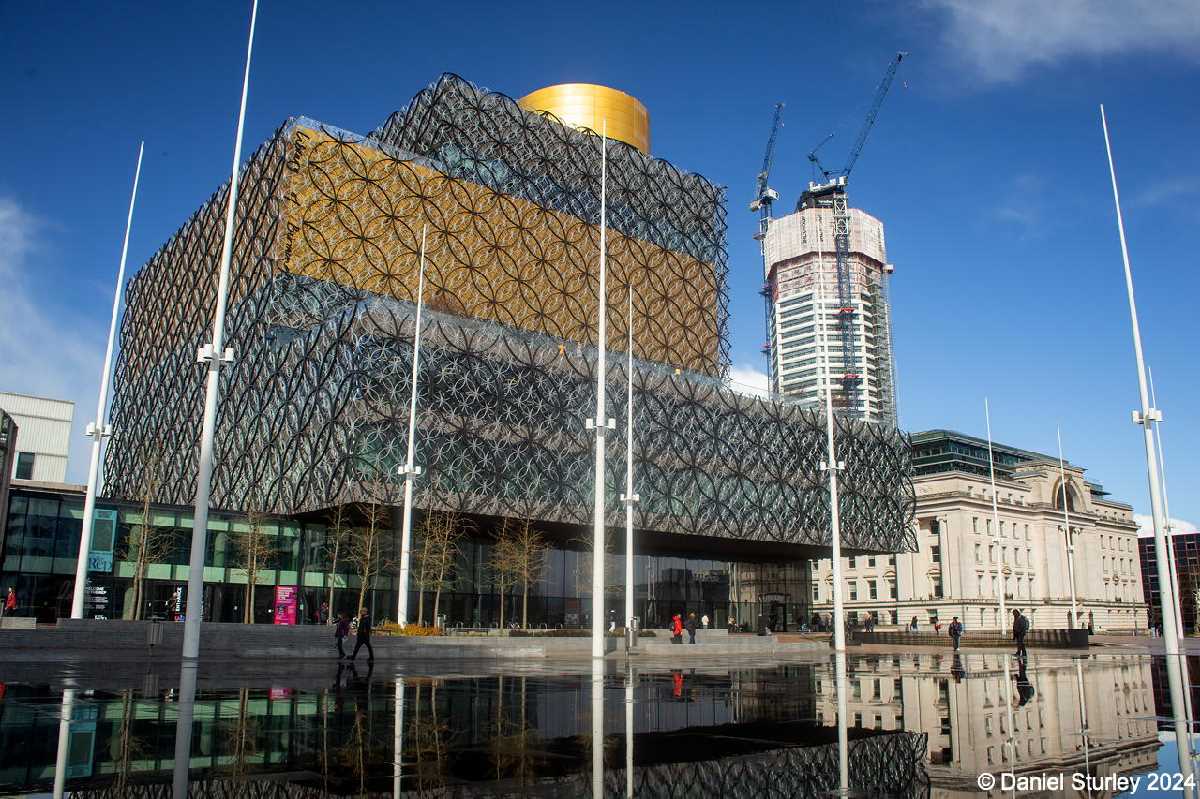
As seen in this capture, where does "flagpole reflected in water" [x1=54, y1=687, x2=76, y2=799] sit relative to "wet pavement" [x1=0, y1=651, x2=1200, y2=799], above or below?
above

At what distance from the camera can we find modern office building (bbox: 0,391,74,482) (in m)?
90.3

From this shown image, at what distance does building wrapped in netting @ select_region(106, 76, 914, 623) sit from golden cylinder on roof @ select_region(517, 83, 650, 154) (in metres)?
5.42

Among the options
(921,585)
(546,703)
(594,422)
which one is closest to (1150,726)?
(546,703)

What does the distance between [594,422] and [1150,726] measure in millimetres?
22684

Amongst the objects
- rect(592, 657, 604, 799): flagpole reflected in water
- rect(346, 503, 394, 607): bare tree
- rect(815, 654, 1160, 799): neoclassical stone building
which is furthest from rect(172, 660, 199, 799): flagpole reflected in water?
rect(346, 503, 394, 607): bare tree

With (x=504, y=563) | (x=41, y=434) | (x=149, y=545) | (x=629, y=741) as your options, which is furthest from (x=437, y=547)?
(x=41, y=434)

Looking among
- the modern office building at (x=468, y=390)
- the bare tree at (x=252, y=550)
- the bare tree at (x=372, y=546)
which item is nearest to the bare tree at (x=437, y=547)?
the modern office building at (x=468, y=390)

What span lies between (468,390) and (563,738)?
48.2 meters

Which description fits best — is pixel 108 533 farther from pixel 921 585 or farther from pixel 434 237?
pixel 921 585

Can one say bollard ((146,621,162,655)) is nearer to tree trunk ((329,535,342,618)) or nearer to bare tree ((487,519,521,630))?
tree trunk ((329,535,342,618))

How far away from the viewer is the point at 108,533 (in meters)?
53.0

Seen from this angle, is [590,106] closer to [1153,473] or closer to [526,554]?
[526,554]

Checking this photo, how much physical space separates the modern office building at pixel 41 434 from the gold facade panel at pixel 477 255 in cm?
4733

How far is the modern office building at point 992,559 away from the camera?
11650cm
